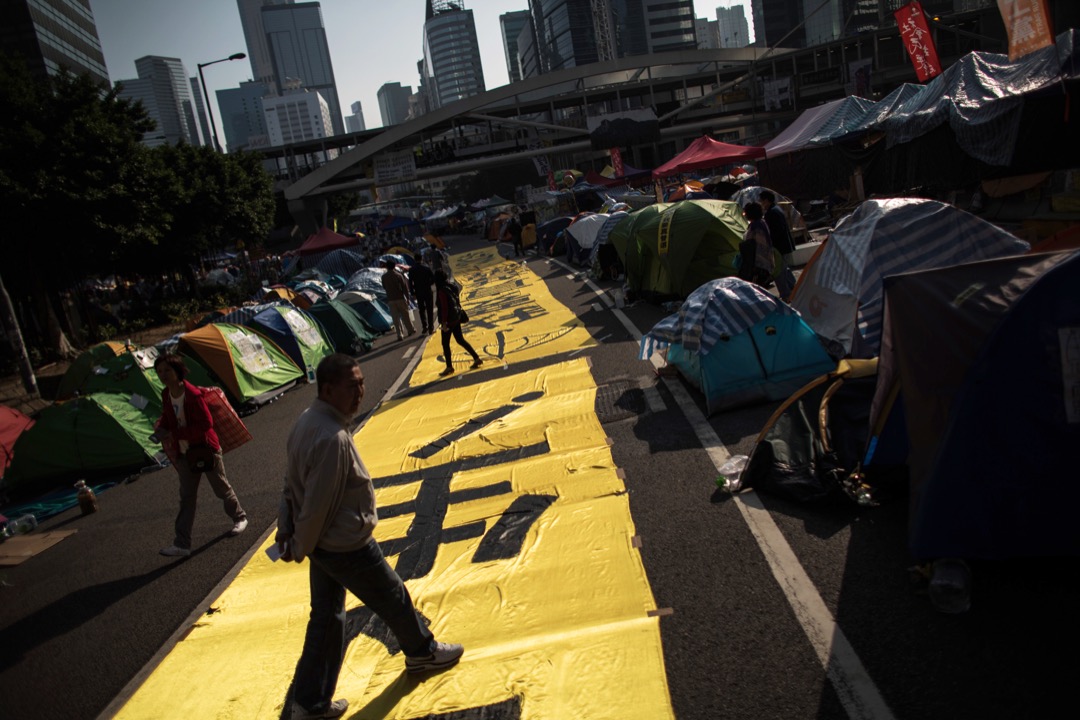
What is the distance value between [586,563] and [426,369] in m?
8.35

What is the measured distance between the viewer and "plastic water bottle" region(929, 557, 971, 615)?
12.1 ft

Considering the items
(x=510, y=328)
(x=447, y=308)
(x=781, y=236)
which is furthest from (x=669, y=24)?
(x=447, y=308)

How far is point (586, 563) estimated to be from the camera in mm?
4984

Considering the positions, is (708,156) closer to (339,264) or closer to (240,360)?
(339,264)

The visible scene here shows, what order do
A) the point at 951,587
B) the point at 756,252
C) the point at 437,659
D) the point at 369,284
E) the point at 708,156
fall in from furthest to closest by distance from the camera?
the point at 708,156 → the point at 369,284 → the point at 756,252 → the point at 437,659 → the point at 951,587

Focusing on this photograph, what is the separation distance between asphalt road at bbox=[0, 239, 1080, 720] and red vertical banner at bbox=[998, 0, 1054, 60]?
8776 mm

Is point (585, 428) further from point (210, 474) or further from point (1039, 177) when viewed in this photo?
point (1039, 177)

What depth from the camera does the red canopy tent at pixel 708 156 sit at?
2427 cm

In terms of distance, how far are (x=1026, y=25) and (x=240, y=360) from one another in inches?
558

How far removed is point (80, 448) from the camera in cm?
1004

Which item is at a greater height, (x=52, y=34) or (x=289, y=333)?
(x=52, y=34)

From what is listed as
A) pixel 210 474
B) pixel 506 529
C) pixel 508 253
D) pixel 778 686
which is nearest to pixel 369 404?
pixel 210 474

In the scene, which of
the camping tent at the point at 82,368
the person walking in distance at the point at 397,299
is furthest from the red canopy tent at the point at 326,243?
the camping tent at the point at 82,368

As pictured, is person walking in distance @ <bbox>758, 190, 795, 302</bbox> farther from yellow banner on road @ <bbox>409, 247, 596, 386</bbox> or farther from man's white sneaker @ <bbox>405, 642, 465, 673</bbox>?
man's white sneaker @ <bbox>405, 642, 465, 673</bbox>
